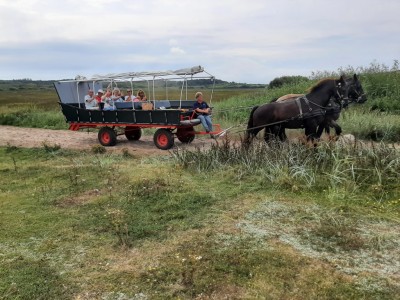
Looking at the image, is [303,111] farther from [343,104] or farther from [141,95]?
[141,95]

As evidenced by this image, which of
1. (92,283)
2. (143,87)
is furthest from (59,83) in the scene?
(92,283)

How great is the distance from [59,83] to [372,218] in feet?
37.0

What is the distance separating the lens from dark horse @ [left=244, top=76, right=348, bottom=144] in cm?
1013

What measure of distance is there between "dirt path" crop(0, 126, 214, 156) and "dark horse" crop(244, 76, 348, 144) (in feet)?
9.42

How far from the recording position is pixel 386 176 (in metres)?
7.60

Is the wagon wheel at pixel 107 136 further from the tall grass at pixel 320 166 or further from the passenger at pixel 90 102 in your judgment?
the tall grass at pixel 320 166

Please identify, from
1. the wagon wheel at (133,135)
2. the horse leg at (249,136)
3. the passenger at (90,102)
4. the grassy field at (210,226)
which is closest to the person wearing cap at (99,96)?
the passenger at (90,102)

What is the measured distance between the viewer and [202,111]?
1252 centimetres

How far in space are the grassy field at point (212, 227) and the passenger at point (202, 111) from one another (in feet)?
10.2

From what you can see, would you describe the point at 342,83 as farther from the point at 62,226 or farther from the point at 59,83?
the point at 59,83

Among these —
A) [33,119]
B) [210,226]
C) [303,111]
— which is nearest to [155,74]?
[303,111]

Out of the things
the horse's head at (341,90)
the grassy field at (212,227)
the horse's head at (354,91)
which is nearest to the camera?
the grassy field at (212,227)

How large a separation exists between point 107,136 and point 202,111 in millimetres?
3406

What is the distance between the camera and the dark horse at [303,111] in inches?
399
